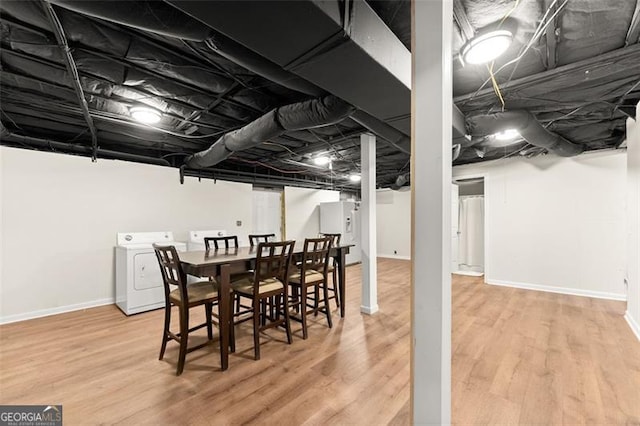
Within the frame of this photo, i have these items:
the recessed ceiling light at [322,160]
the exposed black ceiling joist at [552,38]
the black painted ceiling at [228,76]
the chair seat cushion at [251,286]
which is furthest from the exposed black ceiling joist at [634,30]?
the recessed ceiling light at [322,160]

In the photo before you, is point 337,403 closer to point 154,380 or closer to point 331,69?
point 154,380

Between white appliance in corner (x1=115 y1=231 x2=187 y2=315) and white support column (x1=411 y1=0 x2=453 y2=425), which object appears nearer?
white support column (x1=411 y1=0 x2=453 y2=425)

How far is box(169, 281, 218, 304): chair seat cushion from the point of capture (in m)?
2.33

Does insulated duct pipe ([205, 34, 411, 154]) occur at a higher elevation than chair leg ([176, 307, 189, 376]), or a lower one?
higher

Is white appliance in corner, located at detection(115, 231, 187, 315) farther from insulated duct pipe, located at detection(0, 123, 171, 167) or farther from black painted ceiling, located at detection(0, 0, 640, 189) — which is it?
black painted ceiling, located at detection(0, 0, 640, 189)

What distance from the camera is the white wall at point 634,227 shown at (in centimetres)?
288

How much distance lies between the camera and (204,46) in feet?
6.20

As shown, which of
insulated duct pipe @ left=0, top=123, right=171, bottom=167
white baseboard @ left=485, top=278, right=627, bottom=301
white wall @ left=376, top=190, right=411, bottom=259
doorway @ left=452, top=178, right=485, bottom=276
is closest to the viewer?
insulated duct pipe @ left=0, top=123, right=171, bottom=167

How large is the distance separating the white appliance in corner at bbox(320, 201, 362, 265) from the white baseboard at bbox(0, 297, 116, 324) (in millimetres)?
4760

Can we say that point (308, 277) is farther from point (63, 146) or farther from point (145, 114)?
point (63, 146)

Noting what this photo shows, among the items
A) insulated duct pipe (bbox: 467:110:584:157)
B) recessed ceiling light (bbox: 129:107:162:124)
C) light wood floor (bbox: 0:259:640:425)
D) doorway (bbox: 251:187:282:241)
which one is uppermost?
recessed ceiling light (bbox: 129:107:162:124)

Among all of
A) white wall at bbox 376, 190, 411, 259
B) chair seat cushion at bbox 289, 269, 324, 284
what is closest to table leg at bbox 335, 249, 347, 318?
chair seat cushion at bbox 289, 269, 324, 284

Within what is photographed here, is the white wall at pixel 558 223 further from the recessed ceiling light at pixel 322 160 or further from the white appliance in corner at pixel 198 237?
the white appliance in corner at pixel 198 237

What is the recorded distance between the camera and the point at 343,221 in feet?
22.4
